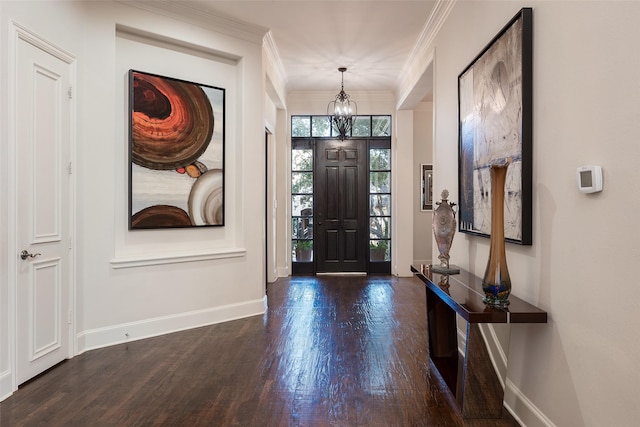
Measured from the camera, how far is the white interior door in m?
2.74

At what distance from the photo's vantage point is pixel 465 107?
320 centimetres

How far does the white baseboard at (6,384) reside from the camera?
253 cm

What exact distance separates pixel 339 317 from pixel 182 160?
90.2 inches

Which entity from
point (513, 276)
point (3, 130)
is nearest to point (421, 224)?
point (513, 276)

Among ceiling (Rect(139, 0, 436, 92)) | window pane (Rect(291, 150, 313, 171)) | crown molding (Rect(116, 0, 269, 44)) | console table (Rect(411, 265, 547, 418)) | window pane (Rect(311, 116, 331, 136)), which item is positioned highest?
ceiling (Rect(139, 0, 436, 92))

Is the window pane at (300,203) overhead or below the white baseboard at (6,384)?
overhead

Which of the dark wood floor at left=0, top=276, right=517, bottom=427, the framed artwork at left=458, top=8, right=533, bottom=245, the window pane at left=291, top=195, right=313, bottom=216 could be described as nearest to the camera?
the framed artwork at left=458, top=8, right=533, bottom=245

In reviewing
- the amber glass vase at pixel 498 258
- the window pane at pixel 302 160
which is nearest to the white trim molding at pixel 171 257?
the amber glass vase at pixel 498 258

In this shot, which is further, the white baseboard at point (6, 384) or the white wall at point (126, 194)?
the white wall at point (126, 194)

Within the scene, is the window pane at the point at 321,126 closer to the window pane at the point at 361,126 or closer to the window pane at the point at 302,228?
the window pane at the point at 361,126

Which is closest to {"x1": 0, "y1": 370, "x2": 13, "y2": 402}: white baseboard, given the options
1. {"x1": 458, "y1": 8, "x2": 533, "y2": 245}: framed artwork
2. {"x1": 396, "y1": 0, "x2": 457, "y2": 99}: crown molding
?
{"x1": 458, "y1": 8, "x2": 533, "y2": 245}: framed artwork

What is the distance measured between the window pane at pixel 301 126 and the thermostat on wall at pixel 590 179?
573 centimetres

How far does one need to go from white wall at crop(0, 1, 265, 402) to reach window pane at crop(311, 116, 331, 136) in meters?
2.57

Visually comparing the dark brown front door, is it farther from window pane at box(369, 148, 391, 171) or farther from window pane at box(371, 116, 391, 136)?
window pane at box(371, 116, 391, 136)
